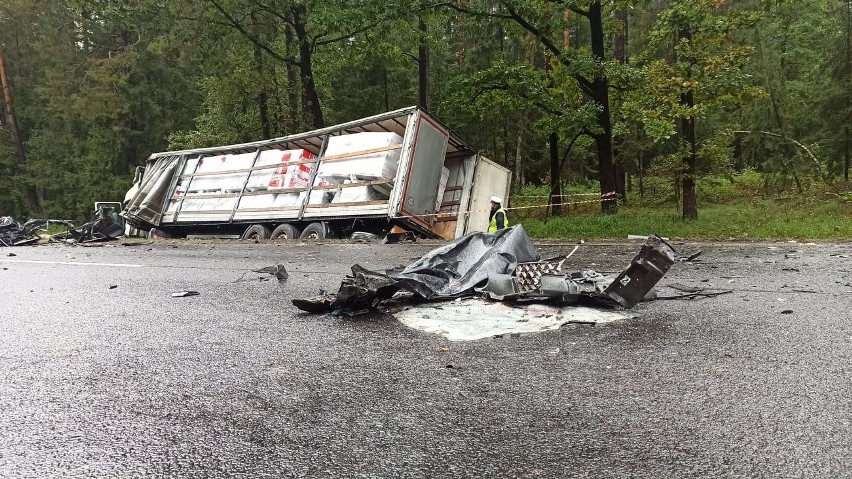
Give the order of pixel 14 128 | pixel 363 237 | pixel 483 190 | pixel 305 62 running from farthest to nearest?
pixel 14 128 → pixel 305 62 → pixel 483 190 → pixel 363 237

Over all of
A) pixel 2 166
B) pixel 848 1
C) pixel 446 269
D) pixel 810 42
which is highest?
pixel 810 42

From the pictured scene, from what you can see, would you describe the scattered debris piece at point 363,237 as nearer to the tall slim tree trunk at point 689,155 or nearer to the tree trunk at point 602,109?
the tree trunk at point 602,109

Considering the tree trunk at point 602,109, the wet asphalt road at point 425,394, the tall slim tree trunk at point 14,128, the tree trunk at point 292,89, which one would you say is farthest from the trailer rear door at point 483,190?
the tall slim tree trunk at point 14,128

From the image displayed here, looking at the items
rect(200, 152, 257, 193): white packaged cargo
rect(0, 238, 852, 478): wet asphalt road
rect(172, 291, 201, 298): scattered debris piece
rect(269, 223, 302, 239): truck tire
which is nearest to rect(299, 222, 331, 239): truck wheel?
rect(269, 223, 302, 239): truck tire

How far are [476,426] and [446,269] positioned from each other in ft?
9.99

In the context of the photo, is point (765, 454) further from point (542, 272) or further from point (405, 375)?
point (542, 272)

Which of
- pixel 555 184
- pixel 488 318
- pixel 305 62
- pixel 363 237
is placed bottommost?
pixel 488 318

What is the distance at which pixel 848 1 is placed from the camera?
17.0 metres

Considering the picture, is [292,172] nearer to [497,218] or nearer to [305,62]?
[305,62]

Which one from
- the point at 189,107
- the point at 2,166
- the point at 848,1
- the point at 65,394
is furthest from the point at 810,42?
the point at 2,166

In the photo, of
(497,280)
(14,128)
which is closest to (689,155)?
(497,280)

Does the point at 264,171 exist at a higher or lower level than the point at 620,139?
A: lower

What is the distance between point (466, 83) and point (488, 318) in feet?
35.0

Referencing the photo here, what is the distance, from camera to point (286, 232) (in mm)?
13242
